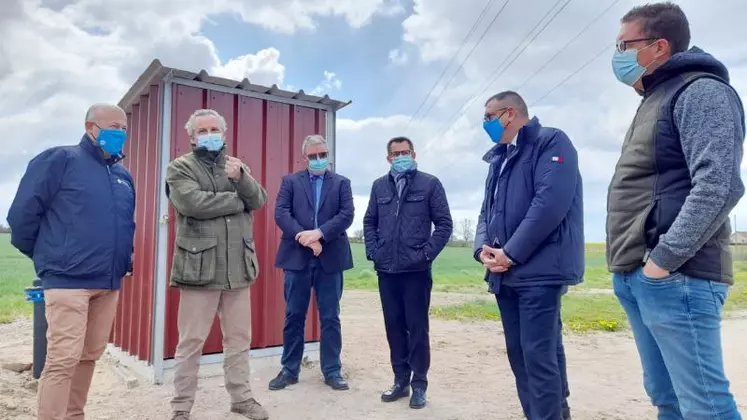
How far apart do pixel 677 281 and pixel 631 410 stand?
282 cm

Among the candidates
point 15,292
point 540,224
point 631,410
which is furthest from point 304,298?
point 15,292

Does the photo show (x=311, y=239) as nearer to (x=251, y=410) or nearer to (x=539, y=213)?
(x=251, y=410)

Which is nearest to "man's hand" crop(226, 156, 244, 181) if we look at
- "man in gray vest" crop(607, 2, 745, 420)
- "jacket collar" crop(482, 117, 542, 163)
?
"jacket collar" crop(482, 117, 542, 163)

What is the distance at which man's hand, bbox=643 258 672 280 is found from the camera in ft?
6.55

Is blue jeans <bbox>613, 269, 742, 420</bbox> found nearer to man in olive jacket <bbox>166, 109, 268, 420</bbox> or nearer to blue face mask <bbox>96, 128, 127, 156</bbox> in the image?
man in olive jacket <bbox>166, 109, 268, 420</bbox>

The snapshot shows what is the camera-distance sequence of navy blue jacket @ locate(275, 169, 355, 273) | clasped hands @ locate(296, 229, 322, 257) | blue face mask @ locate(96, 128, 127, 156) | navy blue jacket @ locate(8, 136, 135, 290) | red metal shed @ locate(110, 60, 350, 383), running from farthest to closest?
red metal shed @ locate(110, 60, 350, 383), navy blue jacket @ locate(275, 169, 355, 273), clasped hands @ locate(296, 229, 322, 257), blue face mask @ locate(96, 128, 127, 156), navy blue jacket @ locate(8, 136, 135, 290)

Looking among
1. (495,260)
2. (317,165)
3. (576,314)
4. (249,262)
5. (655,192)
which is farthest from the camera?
→ (576,314)

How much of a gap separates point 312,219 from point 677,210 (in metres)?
3.09

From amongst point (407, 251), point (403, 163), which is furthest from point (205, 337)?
point (403, 163)

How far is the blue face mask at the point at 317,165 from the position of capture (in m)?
4.67

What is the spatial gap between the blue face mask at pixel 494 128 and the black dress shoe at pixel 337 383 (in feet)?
8.46

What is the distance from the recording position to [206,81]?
5.01 m

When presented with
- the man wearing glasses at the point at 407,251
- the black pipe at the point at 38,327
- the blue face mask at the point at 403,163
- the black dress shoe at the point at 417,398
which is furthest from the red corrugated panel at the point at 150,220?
the black dress shoe at the point at 417,398

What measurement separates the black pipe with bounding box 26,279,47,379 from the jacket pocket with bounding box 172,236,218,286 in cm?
217
